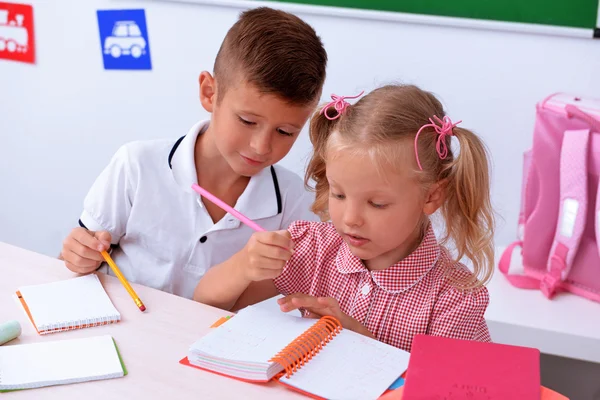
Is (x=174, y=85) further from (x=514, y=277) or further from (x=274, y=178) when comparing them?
(x=514, y=277)

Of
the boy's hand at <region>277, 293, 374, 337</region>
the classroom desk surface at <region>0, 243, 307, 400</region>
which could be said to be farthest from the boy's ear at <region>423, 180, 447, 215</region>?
the classroom desk surface at <region>0, 243, 307, 400</region>

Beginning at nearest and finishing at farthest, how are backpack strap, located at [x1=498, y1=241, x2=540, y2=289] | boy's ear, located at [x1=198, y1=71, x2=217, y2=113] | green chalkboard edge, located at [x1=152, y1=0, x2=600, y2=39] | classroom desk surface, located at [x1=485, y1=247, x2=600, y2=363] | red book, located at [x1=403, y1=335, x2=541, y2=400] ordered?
1. red book, located at [x1=403, y1=335, x2=541, y2=400]
2. boy's ear, located at [x1=198, y1=71, x2=217, y2=113]
3. classroom desk surface, located at [x1=485, y1=247, x2=600, y2=363]
4. backpack strap, located at [x1=498, y1=241, x2=540, y2=289]
5. green chalkboard edge, located at [x1=152, y1=0, x2=600, y2=39]

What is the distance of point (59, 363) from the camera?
99 centimetres

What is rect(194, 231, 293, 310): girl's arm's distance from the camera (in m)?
1.13

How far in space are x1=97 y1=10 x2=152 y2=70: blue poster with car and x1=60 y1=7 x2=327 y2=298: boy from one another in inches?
38.8

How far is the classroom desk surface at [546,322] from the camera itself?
5.36 feet

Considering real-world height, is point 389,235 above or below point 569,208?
above

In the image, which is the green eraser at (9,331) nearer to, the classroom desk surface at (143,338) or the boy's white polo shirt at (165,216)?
the classroom desk surface at (143,338)

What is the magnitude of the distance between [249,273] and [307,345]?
0.19 m

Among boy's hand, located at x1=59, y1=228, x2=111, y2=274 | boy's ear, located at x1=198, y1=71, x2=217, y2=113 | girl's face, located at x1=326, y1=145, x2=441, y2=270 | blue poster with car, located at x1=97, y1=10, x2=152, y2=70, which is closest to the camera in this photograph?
girl's face, located at x1=326, y1=145, x2=441, y2=270

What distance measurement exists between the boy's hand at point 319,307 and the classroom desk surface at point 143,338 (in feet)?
0.41

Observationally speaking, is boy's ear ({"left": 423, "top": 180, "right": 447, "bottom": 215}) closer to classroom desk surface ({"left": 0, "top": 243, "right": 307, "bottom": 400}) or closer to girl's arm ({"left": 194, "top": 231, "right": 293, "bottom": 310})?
girl's arm ({"left": 194, "top": 231, "right": 293, "bottom": 310})

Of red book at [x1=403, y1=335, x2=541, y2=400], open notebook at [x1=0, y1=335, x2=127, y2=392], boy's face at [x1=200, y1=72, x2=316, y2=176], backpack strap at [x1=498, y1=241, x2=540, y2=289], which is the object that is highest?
boy's face at [x1=200, y1=72, x2=316, y2=176]

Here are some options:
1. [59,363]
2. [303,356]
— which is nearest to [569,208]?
[303,356]
